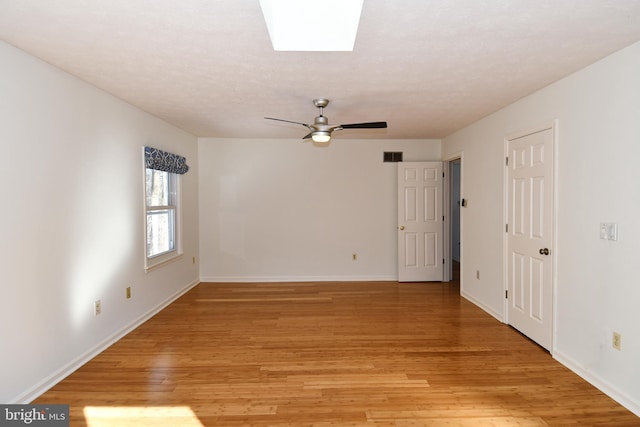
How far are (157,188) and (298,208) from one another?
7.29 feet

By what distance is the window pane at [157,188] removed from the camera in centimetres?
424

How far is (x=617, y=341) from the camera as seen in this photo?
2.37 m

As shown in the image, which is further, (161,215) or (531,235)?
(161,215)

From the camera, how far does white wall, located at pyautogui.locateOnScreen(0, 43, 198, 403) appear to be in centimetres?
222

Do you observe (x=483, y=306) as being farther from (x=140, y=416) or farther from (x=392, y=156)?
(x=140, y=416)

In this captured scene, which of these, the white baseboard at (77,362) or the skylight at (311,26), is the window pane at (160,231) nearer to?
the white baseboard at (77,362)

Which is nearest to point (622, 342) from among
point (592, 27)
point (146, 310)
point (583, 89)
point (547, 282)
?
point (547, 282)

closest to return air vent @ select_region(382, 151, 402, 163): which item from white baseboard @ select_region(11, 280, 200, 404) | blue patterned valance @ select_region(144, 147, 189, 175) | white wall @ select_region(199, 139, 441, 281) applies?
white wall @ select_region(199, 139, 441, 281)

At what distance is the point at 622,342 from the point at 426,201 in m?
3.58

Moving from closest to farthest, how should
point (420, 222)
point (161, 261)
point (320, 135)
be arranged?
point (320, 135) → point (161, 261) → point (420, 222)

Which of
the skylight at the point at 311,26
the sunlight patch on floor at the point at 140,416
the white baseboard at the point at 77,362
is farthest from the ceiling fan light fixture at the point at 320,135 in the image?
the white baseboard at the point at 77,362

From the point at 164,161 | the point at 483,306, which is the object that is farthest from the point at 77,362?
the point at 483,306

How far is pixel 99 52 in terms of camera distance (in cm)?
237

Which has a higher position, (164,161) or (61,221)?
(164,161)
